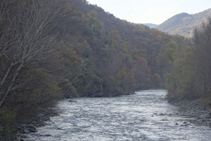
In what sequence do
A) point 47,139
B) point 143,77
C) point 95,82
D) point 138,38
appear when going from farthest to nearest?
point 138,38
point 143,77
point 95,82
point 47,139

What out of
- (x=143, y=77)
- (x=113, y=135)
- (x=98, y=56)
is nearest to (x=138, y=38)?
(x=143, y=77)

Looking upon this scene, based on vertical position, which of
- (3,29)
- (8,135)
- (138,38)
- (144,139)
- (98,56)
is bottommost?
(144,139)

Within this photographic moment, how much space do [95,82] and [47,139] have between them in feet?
191

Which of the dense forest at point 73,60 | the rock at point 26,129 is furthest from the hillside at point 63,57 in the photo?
the rock at point 26,129

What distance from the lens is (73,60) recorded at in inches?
2280

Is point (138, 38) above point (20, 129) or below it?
above

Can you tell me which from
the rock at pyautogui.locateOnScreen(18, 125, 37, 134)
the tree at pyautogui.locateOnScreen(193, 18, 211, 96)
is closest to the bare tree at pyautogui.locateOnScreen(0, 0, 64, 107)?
the rock at pyautogui.locateOnScreen(18, 125, 37, 134)

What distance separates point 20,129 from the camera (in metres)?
18.2

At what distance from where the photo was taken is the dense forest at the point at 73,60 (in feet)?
39.9

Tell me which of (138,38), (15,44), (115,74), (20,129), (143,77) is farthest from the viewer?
(138,38)

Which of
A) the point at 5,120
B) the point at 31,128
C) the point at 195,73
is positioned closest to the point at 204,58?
the point at 195,73

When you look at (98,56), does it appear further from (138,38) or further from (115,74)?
(138,38)

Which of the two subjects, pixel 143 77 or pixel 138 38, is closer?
pixel 143 77

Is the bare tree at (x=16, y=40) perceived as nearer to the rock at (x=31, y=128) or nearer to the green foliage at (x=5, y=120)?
the green foliage at (x=5, y=120)
